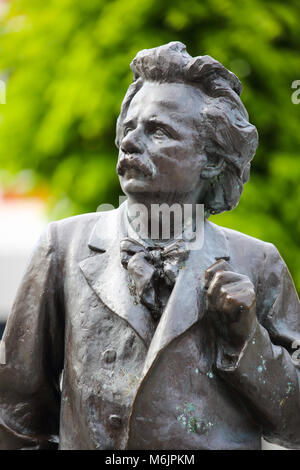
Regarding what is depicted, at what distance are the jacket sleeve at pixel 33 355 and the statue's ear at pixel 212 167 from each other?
69 centimetres

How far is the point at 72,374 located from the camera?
3.80 meters

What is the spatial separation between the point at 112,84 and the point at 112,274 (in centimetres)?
550

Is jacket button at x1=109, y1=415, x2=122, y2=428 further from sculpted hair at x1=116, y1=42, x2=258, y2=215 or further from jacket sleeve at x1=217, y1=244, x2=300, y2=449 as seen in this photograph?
sculpted hair at x1=116, y1=42, x2=258, y2=215

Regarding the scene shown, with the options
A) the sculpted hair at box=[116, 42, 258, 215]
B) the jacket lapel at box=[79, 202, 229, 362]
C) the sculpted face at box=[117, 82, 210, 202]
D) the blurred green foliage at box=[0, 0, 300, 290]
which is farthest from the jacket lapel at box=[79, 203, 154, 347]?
the blurred green foliage at box=[0, 0, 300, 290]

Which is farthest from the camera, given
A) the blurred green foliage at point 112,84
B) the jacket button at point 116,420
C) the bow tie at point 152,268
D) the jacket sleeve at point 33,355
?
the blurred green foliage at point 112,84

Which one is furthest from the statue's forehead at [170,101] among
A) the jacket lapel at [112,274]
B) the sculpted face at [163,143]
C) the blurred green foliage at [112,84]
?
the blurred green foliage at [112,84]

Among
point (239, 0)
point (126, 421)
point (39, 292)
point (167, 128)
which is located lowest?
point (126, 421)

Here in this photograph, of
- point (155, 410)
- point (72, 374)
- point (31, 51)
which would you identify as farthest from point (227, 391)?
point (31, 51)

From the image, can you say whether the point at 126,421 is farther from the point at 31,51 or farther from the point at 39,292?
the point at 31,51

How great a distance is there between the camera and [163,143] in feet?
12.6

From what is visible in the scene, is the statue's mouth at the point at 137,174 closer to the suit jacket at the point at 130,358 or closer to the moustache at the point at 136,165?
the moustache at the point at 136,165

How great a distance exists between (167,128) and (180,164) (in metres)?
0.15

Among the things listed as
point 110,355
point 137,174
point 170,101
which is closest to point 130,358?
point 110,355

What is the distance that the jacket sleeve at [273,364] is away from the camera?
3.74 meters
